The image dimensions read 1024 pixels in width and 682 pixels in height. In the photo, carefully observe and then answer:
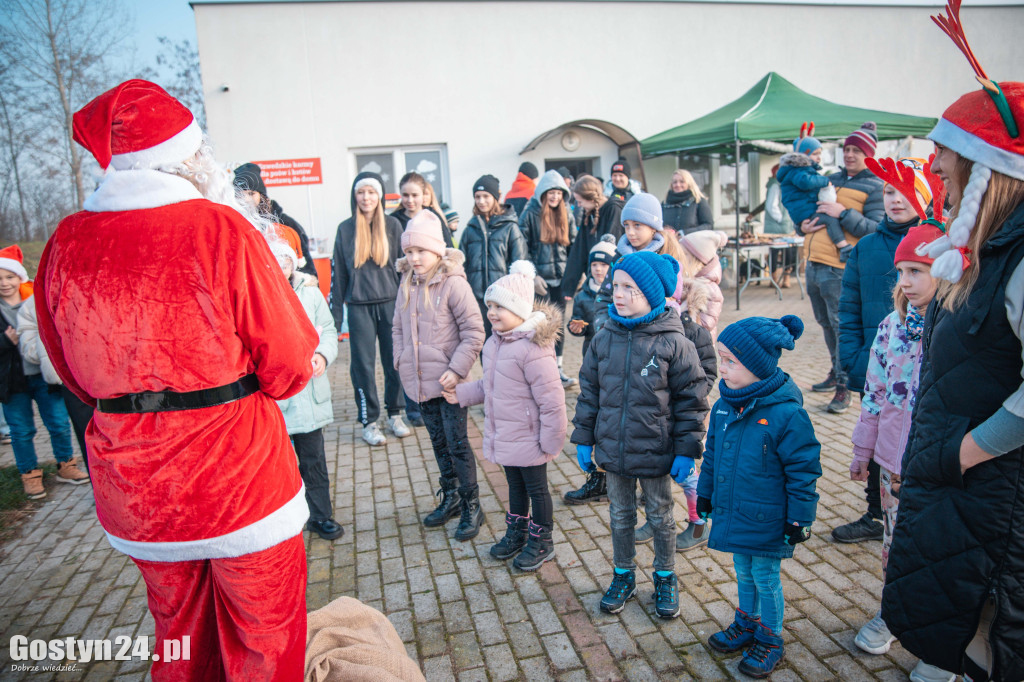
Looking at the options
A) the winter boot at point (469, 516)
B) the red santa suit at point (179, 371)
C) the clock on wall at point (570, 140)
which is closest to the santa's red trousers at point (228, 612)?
the red santa suit at point (179, 371)

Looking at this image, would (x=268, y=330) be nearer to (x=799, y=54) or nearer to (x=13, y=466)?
(x=13, y=466)

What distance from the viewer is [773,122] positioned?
1023 cm

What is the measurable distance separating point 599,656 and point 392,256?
3734 mm

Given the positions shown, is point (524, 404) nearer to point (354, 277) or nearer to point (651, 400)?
point (651, 400)

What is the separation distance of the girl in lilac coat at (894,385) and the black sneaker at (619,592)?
3.14 feet

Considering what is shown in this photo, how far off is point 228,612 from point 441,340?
6.83ft

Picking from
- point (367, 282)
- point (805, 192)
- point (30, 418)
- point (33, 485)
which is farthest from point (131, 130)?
point (805, 192)

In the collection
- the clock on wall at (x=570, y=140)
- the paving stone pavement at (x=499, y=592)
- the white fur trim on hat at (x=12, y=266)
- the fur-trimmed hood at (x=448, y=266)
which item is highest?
the clock on wall at (x=570, y=140)

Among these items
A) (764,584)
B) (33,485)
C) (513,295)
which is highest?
(513,295)

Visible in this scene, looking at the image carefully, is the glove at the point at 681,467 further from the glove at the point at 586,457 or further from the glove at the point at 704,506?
the glove at the point at 586,457

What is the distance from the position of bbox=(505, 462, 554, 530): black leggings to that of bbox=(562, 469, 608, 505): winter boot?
0.70 metres

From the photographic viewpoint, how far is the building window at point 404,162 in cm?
1248

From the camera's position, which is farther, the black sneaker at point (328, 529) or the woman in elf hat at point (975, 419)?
the black sneaker at point (328, 529)

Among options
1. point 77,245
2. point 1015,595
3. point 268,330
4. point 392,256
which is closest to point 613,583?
point 1015,595
